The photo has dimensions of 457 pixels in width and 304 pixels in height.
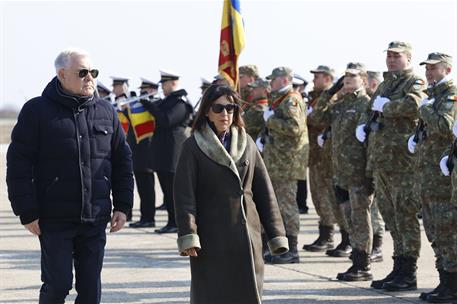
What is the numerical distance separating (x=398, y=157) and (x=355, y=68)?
134 cm

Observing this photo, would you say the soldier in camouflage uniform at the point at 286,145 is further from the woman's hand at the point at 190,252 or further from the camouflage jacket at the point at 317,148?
the woman's hand at the point at 190,252

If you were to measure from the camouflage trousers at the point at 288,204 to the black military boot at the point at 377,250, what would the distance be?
80 cm

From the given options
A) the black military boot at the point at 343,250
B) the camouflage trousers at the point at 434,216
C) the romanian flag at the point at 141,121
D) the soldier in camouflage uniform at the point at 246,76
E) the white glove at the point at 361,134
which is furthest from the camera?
the romanian flag at the point at 141,121

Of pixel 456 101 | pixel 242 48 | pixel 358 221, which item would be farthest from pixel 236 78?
pixel 456 101

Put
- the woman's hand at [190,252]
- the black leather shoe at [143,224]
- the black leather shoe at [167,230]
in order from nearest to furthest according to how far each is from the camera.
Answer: the woman's hand at [190,252] → the black leather shoe at [167,230] → the black leather shoe at [143,224]

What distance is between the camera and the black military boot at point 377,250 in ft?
35.6

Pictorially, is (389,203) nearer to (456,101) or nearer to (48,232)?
(456,101)

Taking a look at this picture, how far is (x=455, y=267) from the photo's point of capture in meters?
8.24

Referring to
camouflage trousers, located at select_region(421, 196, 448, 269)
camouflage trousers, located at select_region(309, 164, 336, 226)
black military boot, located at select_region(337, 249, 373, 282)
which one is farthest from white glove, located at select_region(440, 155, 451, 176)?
camouflage trousers, located at select_region(309, 164, 336, 226)

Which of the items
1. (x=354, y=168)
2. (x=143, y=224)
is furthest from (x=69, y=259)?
(x=143, y=224)

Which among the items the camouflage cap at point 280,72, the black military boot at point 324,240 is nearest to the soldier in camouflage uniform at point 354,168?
the camouflage cap at point 280,72

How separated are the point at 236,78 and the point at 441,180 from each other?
15.2 feet

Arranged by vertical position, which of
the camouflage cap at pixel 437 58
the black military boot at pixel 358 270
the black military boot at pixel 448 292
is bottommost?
the black military boot at pixel 358 270

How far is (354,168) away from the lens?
9773 mm
